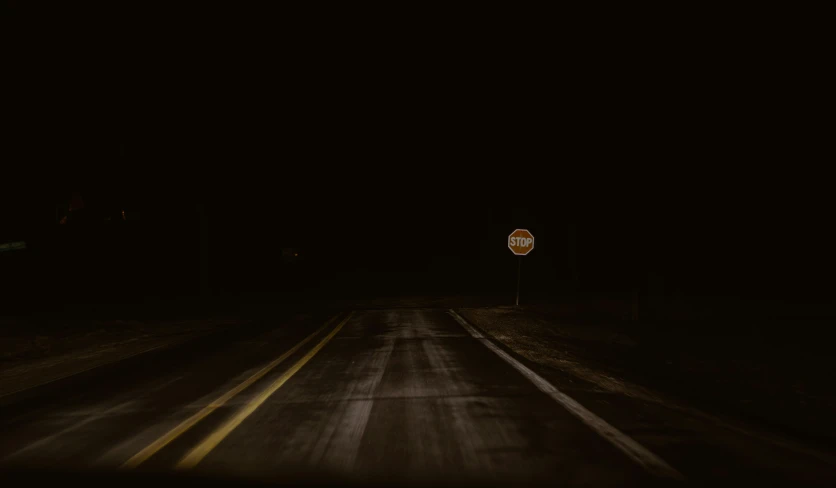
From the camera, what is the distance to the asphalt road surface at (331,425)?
542 cm

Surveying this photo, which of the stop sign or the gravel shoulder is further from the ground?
the stop sign

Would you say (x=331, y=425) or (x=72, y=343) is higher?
(x=331, y=425)

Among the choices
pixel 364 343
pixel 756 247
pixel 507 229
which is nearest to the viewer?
pixel 364 343

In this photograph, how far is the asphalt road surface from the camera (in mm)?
5418

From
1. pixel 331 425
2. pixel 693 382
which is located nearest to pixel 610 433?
pixel 331 425

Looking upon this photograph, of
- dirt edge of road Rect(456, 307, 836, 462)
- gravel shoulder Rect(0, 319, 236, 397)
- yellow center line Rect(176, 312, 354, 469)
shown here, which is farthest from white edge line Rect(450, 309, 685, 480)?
gravel shoulder Rect(0, 319, 236, 397)

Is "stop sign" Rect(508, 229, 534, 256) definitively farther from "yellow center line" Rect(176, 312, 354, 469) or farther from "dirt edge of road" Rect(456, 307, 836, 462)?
"yellow center line" Rect(176, 312, 354, 469)

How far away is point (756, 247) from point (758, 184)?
19.3 feet

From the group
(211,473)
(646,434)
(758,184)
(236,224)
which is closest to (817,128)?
(758,184)

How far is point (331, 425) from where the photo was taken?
6.86 m

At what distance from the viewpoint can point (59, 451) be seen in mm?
5957

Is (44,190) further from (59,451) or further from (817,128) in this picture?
(817,128)

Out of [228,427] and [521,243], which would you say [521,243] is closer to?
[521,243]

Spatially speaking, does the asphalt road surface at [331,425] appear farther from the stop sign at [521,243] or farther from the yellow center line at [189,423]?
the stop sign at [521,243]
